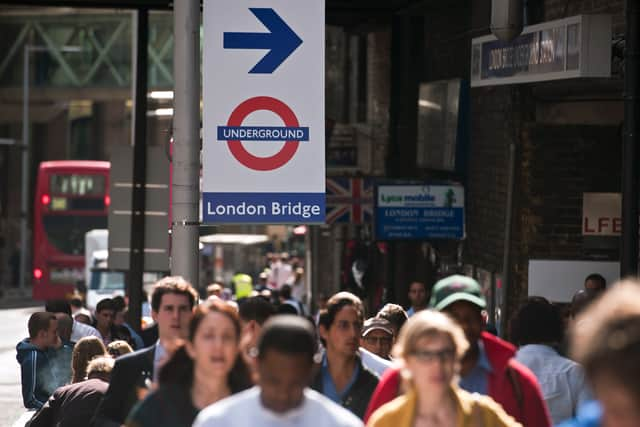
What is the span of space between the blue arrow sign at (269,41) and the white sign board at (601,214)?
747 centimetres

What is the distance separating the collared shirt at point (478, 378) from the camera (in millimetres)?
6613

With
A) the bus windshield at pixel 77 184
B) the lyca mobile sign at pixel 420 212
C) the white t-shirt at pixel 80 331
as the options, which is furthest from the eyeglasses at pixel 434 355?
the bus windshield at pixel 77 184

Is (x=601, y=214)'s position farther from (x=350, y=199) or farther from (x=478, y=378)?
(x=478, y=378)

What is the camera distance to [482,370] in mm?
6645

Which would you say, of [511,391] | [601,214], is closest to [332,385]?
[511,391]

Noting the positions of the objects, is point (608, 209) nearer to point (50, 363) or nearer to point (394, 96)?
point (394, 96)

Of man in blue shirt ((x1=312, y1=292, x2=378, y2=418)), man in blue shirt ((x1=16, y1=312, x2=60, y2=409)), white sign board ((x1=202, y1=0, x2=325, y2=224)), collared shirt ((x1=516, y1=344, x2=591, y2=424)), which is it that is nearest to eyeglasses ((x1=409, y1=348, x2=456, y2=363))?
man in blue shirt ((x1=312, y1=292, x2=378, y2=418))

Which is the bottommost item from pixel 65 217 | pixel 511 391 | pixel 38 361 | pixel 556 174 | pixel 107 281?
pixel 107 281

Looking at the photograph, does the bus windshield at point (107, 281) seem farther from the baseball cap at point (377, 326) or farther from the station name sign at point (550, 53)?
the baseball cap at point (377, 326)

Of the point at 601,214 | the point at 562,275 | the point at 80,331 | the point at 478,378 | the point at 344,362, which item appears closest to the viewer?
the point at 478,378

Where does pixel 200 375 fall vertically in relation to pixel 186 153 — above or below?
below

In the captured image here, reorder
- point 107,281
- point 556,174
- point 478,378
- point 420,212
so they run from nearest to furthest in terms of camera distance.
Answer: point 478,378 < point 556,174 < point 420,212 < point 107,281

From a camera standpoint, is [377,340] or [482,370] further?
[377,340]

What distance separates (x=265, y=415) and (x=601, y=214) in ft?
43.6
